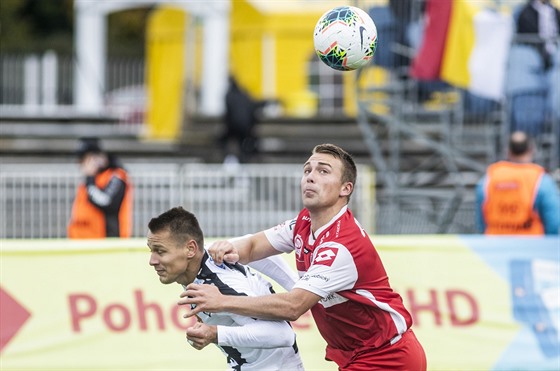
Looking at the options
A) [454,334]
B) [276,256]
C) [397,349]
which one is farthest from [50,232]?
[397,349]

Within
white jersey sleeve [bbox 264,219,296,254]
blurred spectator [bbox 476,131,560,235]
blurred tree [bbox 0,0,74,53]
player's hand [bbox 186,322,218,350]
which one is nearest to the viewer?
player's hand [bbox 186,322,218,350]

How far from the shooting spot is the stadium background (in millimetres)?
9148

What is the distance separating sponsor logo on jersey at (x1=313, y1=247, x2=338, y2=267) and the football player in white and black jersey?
0.41 m

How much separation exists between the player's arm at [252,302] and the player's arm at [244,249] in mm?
370

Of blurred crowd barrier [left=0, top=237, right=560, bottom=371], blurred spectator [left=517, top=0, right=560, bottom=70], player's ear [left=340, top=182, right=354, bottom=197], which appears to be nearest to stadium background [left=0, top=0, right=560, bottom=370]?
blurred crowd barrier [left=0, top=237, right=560, bottom=371]

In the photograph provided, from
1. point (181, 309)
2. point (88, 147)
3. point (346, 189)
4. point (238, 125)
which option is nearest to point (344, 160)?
point (346, 189)

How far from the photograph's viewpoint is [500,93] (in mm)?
12781

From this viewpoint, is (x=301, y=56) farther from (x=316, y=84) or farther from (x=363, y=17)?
(x=363, y=17)

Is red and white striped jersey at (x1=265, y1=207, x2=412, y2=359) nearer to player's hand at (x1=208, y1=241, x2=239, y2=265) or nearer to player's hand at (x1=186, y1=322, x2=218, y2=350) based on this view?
player's hand at (x1=208, y1=241, x2=239, y2=265)

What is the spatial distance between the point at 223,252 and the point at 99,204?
18.6ft

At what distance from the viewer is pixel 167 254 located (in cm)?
612

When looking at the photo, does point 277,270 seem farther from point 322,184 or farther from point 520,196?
point 520,196

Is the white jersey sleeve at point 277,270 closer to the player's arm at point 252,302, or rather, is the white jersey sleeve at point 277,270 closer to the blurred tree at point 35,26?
the player's arm at point 252,302

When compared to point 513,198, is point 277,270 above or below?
below
